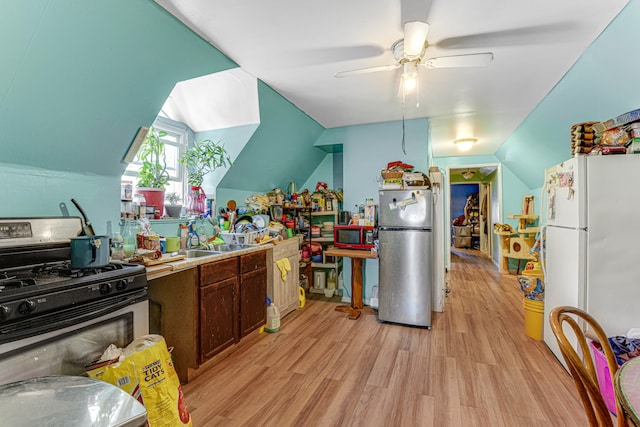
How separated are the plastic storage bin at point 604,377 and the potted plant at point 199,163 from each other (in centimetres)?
326

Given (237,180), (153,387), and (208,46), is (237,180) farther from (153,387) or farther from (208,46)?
(153,387)

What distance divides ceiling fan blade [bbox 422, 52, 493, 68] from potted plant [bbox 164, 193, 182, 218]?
239cm

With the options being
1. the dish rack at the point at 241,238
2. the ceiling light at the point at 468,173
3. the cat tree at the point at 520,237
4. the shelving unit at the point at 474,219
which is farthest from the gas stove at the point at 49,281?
the shelving unit at the point at 474,219

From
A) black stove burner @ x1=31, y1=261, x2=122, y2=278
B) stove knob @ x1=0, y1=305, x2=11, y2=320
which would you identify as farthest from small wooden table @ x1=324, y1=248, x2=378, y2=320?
stove knob @ x1=0, y1=305, x2=11, y2=320

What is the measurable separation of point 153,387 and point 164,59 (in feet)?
6.43

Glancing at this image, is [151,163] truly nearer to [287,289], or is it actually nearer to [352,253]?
[287,289]

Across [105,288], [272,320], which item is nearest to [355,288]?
[272,320]

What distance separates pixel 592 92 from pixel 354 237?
2519 millimetres

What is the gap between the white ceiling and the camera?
173 centimetres

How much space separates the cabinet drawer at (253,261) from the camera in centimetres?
265

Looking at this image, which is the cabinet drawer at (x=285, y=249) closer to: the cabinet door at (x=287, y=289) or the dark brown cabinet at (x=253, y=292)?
the cabinet door at (x=287, y=289)

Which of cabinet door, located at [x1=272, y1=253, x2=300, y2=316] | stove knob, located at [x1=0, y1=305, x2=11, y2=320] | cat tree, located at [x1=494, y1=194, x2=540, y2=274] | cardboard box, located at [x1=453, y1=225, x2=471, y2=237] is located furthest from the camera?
cardboard box, located at [x1=453, y1=225, x2=471, y2=237]

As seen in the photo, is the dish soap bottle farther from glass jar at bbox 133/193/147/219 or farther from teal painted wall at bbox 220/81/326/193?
teal painted wall at bbox 220/81/326/193

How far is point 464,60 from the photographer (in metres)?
1.90
